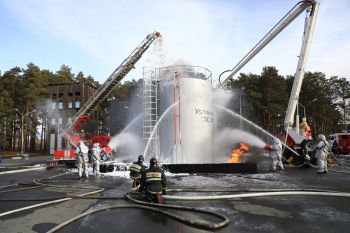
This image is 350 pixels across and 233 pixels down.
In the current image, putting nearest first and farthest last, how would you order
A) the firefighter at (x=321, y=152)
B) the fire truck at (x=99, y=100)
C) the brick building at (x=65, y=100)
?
the firefighter at (x=321, y=152) → the fire truck at (x=99, y=100) → the brick building at (x=65, y=100)

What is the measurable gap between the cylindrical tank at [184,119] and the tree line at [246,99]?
35700mm

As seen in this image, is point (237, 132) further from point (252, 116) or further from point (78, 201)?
point (252, 116)

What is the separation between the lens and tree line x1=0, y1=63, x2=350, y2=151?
191 feet

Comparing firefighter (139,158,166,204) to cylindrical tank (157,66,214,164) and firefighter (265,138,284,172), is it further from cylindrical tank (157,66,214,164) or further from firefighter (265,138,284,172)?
firefighter (265,138,284,172)

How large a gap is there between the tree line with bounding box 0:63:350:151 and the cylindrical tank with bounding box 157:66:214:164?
35.7m

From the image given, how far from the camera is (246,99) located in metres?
59.3

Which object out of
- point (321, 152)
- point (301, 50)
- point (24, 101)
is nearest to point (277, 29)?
point (301, 50)

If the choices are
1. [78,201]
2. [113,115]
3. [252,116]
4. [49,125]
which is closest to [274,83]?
[252,116]

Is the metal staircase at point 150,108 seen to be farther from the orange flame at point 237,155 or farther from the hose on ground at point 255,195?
the hose on ground at point 255,195

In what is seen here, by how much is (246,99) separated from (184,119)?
4187 centimetres

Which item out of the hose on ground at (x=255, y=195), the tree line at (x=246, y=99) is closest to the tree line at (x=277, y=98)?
the tree line at (x=246, y=99)

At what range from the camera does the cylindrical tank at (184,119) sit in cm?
1930

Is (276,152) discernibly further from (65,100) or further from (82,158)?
(65,100)

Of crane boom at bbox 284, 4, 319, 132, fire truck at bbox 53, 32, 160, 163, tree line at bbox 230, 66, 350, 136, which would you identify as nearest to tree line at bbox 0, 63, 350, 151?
tree line at bbox 230, 66, 350, 136
